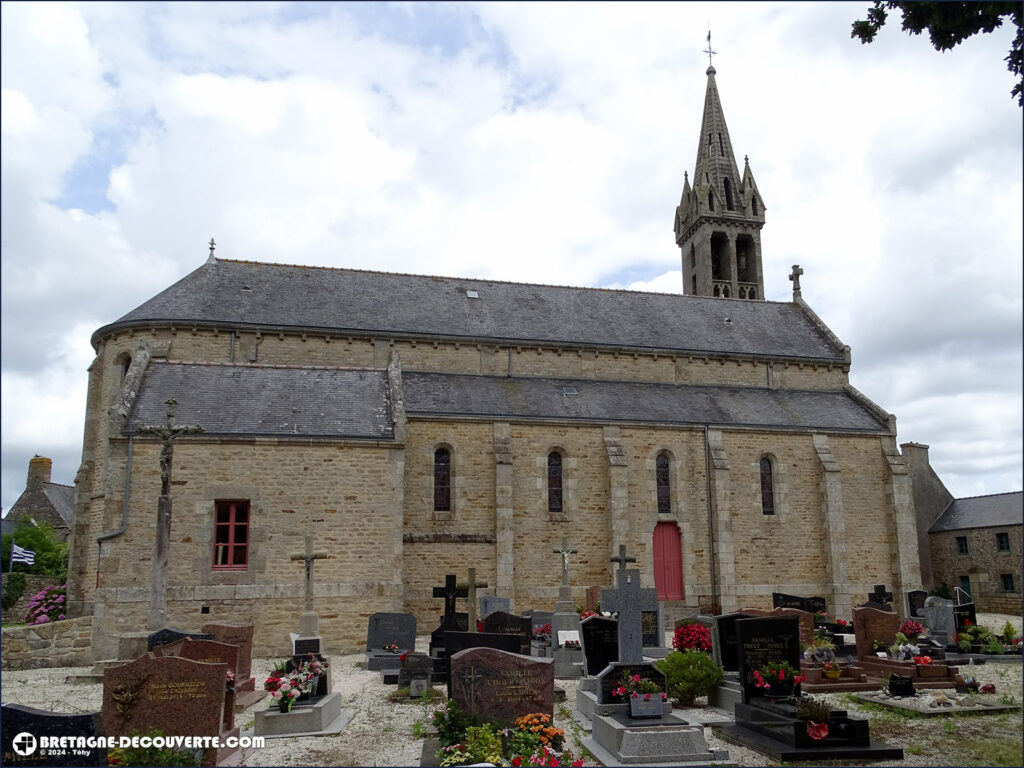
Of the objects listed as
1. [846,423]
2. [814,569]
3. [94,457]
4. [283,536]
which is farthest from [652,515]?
[94,457]

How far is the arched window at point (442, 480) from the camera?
2252cm

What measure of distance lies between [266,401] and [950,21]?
16.4m

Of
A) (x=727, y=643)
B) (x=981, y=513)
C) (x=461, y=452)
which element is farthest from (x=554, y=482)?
(x=981, y=513)

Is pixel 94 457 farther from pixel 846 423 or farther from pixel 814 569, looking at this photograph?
pixel 846 423

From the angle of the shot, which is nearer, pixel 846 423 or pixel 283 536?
pixel 283 536

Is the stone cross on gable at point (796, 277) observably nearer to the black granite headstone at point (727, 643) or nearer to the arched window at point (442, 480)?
the arched window at point (442, 480)

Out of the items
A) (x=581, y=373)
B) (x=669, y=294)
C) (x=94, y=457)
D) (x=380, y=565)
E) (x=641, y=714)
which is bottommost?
(x=641, y=714)

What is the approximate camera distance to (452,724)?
29.1 ft

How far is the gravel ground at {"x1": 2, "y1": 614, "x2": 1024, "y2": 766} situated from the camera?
8789mm

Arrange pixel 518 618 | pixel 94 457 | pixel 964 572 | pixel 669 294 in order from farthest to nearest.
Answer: pixel 669 294, pixel 964 572, pixel 94 457, pixel 518 618

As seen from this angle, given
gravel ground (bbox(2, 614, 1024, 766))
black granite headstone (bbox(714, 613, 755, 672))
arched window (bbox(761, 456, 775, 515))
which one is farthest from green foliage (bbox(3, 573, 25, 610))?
arched window (bbox(761, 456, 775, 515))

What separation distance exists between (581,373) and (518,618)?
12769mm

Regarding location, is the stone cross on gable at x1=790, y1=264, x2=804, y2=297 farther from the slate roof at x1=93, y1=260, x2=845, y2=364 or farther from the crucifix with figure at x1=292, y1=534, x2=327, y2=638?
the crucifix with figure at x1=292, y1=534, x2=327, y2=638

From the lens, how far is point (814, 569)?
24547 millimetres
